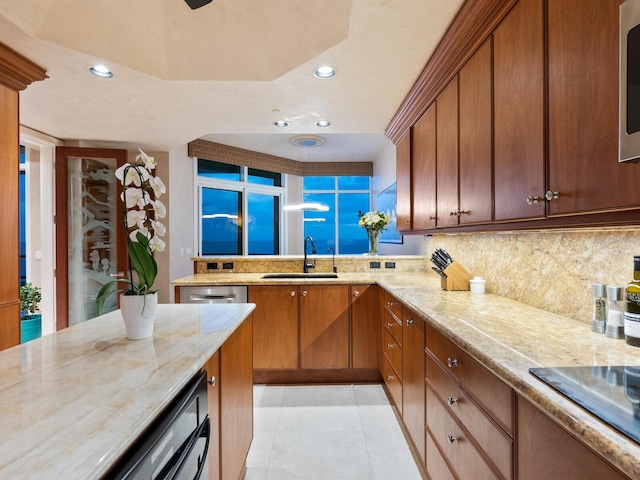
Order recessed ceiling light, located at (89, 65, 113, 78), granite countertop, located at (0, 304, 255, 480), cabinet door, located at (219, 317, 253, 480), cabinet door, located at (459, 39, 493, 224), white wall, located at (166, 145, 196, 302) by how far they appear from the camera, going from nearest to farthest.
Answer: granite countertop, located at (0, 304, 255, 480) < cabinet door, located at (219, 317, 253, 480) < cabinet door, located at (459, 39, 493, 224) < recessed ceiling light, located at (89, 65, 113, 78) < white wall, located at (166, 145, 196, 302)

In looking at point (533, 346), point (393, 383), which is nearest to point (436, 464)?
point (533, 346)

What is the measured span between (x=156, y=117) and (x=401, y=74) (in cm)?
234

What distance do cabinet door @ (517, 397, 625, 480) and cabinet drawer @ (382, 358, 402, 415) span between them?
1504 mm

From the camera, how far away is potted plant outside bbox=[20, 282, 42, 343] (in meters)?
3.82

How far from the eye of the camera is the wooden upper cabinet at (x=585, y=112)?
967 mm

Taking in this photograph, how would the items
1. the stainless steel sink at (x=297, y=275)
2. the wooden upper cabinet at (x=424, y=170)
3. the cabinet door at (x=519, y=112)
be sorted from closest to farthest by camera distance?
the cabinet door at (x=519, y=112), the wooden upper cabinet at (x=424, y=170), the stainless steel sink at (x=297, y=275)

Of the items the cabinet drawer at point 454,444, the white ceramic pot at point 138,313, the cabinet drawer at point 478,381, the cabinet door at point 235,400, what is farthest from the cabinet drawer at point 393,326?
the white ceramic pot at point 138,313

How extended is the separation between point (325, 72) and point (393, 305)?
69.2 inches

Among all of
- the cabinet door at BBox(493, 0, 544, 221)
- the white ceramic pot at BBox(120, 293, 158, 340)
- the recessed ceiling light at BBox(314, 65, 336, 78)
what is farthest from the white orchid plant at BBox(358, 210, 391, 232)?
the white ceramic pot at BBox(120, 293, 158, 340)

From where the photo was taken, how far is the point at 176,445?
91 centimetres

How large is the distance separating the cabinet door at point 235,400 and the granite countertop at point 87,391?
0.17 meters

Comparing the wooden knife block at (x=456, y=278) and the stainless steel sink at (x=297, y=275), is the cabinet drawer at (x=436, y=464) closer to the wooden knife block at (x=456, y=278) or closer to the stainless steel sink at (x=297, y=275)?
the wooden knife block at (x=456, y=278)

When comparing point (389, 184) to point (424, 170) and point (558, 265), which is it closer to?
point (424, 170)

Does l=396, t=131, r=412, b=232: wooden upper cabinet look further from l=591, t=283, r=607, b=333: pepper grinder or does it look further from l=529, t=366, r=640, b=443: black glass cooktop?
l=529, t=366, r=640, b=443: black glass cooktop
